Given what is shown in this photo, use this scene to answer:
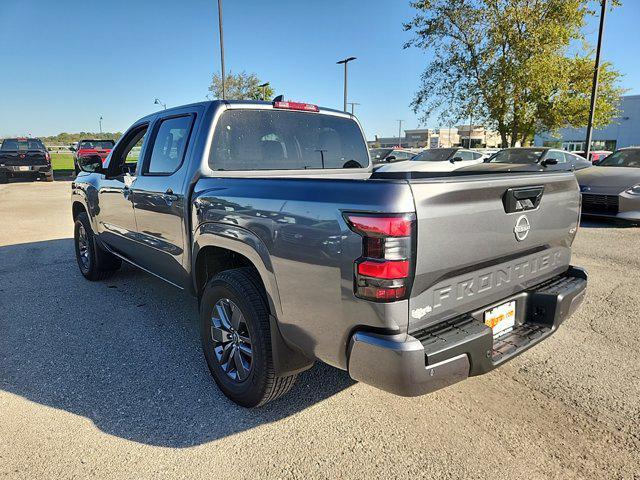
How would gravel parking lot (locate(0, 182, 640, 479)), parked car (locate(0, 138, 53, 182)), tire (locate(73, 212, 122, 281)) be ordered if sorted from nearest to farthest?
gravel parking lot (locate(0, 182, 640, 479))
tire (locate(73, 212, 122, 281))
parked car (locate(0, 138, 53, 182))

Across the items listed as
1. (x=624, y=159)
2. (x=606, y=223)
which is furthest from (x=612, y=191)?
(x=624, y=159)

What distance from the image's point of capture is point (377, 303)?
1.97m

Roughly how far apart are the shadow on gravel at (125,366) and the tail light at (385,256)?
131cm

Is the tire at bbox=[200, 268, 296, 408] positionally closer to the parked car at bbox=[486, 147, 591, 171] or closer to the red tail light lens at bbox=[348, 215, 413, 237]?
the red tail light lens at bbox=[348, 215, 413, 237]

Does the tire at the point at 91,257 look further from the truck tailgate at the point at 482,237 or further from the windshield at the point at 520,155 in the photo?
the windshield at the point at 520,155

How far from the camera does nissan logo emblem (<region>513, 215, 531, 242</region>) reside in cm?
243

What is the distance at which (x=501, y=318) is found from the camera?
8.27 feet

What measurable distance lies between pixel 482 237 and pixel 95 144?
2286 centimetres

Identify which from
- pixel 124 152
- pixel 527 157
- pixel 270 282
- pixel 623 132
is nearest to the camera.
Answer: pixel 270 282

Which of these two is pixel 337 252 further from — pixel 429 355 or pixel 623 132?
pixel 623 132

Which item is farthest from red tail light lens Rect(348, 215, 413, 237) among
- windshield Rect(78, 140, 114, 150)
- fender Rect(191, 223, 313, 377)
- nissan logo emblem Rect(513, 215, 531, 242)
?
windshield Rect(78, 140, 114, 150)

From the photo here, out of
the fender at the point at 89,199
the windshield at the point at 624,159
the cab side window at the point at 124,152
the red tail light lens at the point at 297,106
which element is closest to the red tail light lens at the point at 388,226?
the red tail light lens at the point at 297,106

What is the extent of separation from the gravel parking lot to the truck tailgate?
0.81 metres

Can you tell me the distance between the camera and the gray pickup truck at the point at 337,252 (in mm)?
1981
